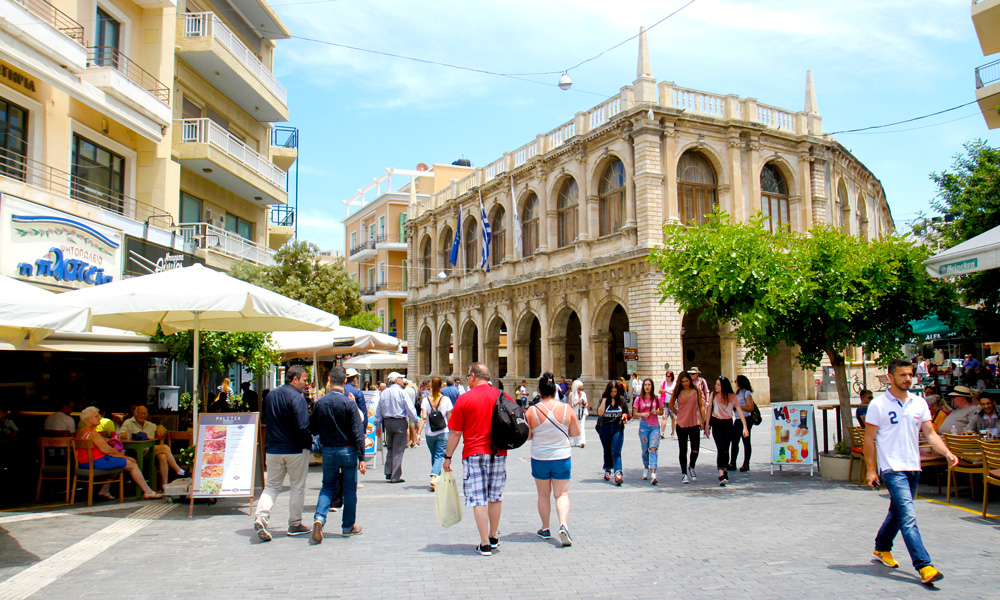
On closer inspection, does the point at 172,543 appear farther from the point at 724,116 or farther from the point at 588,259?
the point at 724,116

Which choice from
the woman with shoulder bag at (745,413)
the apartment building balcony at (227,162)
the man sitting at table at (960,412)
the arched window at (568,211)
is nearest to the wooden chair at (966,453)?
the man sitting at table at (960,412)

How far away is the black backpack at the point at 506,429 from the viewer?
261 inches

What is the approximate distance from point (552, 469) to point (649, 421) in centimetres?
469

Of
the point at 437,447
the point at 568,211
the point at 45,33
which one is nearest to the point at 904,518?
the point at 437,447

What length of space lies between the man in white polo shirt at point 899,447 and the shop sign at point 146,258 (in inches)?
542

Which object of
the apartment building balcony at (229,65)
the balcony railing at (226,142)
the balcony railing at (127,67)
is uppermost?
the apartment building balcony at (229,65)

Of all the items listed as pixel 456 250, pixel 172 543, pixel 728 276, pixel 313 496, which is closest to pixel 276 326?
pixel 313 496

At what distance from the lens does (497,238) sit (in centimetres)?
3762

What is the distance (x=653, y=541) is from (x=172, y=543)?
191 inches

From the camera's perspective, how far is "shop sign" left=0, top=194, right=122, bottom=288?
477 inches

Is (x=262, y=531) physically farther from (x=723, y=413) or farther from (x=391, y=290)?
(x=391, y=290)

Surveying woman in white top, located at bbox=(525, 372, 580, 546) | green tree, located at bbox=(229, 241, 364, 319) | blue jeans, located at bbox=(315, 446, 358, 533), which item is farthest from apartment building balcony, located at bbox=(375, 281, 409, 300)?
woman in white top, located at bbox=(525, 372, 580, 546)

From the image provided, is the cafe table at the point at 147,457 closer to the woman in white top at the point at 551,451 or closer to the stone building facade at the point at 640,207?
the woman in white top at the point at 551,451

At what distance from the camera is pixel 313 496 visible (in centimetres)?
1009
